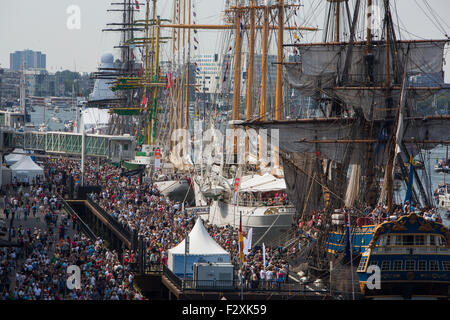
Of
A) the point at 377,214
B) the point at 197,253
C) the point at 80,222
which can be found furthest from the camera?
the point at 80,222

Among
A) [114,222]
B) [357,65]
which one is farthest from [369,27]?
[114,222]

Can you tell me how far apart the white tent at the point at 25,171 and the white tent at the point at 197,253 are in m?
28.0

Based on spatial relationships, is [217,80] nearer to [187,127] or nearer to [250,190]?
[187,127]

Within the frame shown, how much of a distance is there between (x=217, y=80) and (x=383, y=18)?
69.5 ft

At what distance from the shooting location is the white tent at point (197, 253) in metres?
36.8

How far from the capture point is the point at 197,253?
121 feet

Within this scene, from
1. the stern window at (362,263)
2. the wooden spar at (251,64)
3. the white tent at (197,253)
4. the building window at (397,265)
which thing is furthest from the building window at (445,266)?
the wooden spar at (251,64)

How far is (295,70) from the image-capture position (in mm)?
51781

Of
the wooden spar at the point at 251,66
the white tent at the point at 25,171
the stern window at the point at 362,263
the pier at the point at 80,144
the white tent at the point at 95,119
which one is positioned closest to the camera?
the stern window at the point at 362,263

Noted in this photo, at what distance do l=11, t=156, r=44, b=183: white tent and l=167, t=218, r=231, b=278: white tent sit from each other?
2804cm

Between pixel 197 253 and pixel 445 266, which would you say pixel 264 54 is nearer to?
pixel 197 253

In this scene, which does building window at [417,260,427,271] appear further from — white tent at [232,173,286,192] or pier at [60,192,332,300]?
white tent at [232,173,286,192]

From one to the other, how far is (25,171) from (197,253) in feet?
100

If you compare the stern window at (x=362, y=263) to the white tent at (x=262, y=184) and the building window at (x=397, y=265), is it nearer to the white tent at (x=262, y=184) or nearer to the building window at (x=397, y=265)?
the building window at (x=397, y=265)
